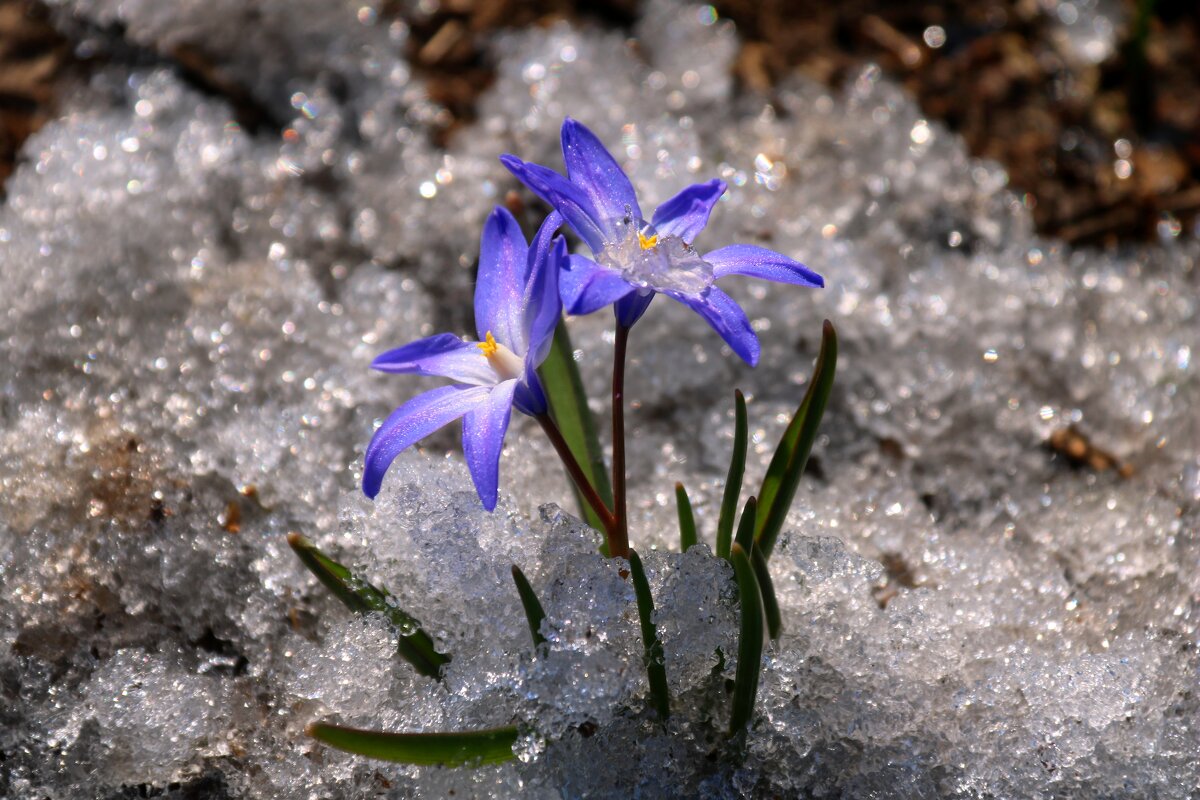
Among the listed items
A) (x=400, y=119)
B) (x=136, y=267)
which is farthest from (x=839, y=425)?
(x=136, y=267)

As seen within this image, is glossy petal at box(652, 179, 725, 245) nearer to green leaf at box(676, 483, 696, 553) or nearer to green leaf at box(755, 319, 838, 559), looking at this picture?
green leaf at box(755, 319, 838, 559)

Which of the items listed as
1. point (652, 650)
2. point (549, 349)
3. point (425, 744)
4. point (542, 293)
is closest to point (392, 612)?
point (425, 744)

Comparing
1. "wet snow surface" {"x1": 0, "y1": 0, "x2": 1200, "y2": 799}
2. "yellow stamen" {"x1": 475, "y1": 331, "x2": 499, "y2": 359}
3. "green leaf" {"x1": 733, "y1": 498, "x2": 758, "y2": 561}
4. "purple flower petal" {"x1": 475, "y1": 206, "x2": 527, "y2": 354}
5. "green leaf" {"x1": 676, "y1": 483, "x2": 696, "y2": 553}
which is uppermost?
"purple flower petal" {"x1": 475, "y1": 206, "x2": 527, "y2": 354}

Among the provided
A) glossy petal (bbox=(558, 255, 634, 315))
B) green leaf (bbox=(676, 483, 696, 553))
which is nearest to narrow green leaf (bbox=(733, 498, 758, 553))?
green leaf (bbox=(676, 483, 696, 553))

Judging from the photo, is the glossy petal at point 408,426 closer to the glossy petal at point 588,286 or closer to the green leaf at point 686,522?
the glossy petal at point 588,286

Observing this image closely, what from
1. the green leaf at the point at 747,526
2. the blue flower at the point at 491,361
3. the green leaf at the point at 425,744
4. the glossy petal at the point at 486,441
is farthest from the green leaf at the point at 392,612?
the green leaf at the point at 747,526

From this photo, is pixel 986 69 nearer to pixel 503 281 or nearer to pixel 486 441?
pixel 503 281
